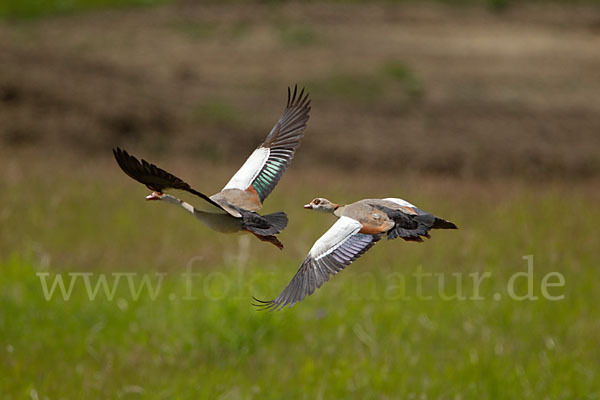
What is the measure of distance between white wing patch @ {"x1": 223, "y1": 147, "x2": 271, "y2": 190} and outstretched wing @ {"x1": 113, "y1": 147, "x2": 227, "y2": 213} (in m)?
0.21

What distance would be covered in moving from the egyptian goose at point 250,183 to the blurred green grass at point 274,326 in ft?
14.4

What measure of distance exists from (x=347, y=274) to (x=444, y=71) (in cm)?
2015

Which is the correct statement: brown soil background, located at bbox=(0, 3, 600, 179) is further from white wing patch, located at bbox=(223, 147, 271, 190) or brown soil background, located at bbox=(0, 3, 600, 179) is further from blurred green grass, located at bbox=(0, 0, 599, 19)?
white wing patch, located at bbox=(223, 147, 271, 190)

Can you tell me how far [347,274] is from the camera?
11.9 m

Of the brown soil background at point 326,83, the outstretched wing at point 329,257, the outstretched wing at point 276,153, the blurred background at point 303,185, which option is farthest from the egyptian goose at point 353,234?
the brown soil background at point 326,83

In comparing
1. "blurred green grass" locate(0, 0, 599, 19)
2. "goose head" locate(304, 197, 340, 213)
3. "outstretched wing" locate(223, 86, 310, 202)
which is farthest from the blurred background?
"goose head" locate(304, 197, 340, 213)

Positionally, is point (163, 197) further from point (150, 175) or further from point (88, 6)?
point (88, 6)

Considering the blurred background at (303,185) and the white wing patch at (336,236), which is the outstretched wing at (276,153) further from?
the blurred background at (303,185)

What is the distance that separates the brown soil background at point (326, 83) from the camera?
17281 millimetres

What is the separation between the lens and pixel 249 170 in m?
1.51

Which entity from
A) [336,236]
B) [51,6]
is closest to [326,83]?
[51,6]

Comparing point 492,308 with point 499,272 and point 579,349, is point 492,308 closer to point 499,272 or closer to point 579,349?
point 499,272

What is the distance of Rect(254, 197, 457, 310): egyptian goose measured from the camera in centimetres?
124

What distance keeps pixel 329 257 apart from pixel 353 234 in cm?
6
